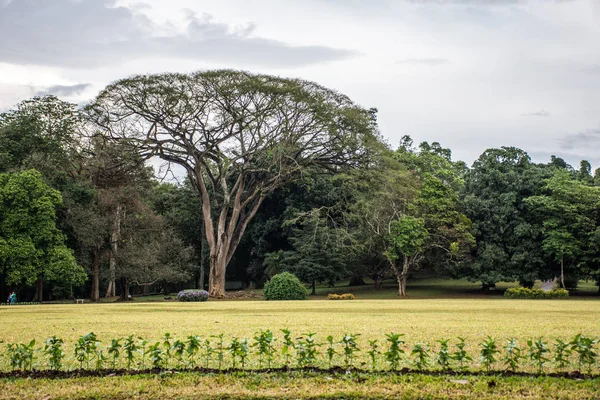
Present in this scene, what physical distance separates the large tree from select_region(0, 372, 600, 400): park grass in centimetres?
3138

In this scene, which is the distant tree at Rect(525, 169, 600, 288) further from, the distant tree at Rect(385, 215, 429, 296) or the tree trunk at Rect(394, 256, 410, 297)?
A: the tree trunk at Rect(394, 256, 410, 297)

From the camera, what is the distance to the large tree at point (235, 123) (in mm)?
37938

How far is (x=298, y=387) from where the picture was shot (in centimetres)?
739

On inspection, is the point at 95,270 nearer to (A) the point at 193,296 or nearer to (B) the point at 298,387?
(A) the point at 193,296

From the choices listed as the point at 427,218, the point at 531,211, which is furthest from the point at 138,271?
the point at 531,211

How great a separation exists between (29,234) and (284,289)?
15978mm

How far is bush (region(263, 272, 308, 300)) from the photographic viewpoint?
3725cm

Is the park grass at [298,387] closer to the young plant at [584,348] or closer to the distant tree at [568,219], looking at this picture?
the young plant at [584,348]

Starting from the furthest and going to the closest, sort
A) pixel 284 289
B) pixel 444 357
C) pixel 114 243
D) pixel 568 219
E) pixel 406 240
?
pixel 114 243, pixel 568 219, pixel 406 240, pixel 284 289, pixel 444 357

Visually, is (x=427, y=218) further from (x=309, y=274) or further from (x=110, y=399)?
(x=110, y=399)

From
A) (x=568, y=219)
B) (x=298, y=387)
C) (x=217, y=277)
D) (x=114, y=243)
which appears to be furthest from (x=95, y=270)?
(x=298, y=387)

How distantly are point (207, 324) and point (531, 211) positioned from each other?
34462 millimetres

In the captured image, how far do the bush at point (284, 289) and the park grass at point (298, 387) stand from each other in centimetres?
2933

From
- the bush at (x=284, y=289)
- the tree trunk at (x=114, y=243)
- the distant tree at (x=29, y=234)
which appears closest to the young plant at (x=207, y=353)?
the bush at (x=284, y=289)
